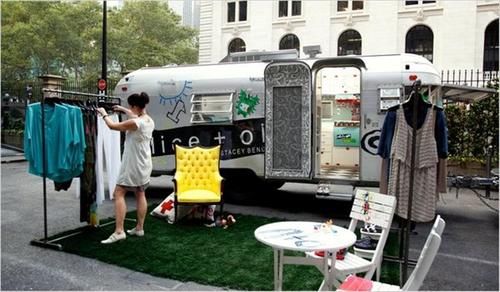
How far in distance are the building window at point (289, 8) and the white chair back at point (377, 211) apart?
22.7m

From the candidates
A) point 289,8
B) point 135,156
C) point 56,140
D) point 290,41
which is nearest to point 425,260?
point 135,156

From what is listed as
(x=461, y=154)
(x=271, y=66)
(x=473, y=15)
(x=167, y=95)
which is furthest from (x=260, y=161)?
(x=473, y=15)

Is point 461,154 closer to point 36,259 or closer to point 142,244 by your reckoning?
point 142,244

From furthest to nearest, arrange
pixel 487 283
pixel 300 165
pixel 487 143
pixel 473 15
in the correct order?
1. pixel 473 15
2. pixel 487 143
3. pixel 300 165
4. pixel 487 283

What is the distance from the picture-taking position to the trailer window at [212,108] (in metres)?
7.83

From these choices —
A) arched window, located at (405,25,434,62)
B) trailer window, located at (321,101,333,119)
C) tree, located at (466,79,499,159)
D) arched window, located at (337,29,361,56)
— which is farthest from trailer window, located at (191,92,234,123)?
arched window, located at (405,25,434,62)

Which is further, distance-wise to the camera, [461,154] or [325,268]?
[461,154]

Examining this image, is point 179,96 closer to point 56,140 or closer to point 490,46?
point 56,140

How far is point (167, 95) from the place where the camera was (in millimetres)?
8305

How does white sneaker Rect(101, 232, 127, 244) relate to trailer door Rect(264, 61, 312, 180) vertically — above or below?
below

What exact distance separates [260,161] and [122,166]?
2.79 metres

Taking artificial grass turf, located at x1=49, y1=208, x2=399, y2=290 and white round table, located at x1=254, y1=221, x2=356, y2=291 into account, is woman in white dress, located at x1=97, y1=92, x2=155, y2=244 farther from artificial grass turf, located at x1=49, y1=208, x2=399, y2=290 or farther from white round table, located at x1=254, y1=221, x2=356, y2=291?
white round table, located at x1=254, y1=221, x2=356, y2=291

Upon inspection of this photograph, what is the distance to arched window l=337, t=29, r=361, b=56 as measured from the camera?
2441cm

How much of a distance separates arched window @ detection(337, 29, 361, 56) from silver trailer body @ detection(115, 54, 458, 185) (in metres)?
17.8
